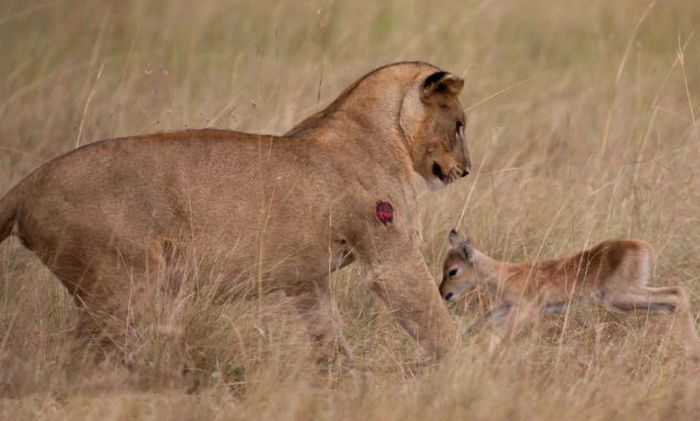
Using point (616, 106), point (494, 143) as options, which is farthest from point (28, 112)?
point (616, 106)

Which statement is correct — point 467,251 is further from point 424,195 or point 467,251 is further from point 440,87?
point 440,87

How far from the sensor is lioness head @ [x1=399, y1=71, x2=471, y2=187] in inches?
299

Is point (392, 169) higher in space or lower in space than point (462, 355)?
higher

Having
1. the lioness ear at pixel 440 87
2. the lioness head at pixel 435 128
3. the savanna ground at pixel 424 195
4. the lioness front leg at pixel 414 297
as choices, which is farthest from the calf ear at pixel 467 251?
the lioness front leg at pixel 414 297

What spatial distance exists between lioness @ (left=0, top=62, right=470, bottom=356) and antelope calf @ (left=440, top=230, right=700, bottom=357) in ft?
2.75

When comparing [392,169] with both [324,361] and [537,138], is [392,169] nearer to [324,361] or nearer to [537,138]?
[324,361]

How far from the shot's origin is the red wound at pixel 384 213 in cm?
716

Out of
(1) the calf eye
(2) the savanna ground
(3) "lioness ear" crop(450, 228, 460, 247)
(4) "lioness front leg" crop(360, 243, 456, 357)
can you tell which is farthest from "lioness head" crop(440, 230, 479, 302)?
(4) "lioness front leg" crop(360, 243, 456, 357)

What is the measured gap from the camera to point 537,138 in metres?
11.7

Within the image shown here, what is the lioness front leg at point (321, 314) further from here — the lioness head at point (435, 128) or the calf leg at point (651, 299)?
the calf leg at point (651, 299)

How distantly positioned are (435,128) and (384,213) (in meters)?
0.65

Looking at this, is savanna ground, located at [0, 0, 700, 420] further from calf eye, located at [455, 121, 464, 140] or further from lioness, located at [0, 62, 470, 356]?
calf eye, located at [455, 121, 464, 140]

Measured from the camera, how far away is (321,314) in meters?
7.49

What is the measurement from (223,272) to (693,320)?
223 cm
